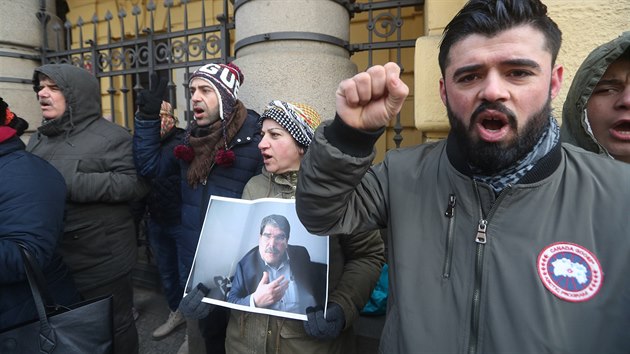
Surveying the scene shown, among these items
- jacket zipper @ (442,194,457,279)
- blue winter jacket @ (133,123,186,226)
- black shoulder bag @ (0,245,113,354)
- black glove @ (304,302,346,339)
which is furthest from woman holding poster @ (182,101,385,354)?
blue winter jacket @ (133,123,186,226)

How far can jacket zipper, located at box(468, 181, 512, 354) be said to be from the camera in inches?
39.9

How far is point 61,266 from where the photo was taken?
220 cm

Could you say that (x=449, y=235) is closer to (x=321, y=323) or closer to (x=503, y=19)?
(x=503, y=19)

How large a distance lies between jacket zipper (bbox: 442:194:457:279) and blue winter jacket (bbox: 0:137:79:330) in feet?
6.08

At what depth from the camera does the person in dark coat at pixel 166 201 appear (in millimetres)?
2664

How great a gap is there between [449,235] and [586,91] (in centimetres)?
90

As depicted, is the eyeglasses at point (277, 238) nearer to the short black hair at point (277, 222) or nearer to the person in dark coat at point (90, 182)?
the short black hair at point (277, 222)

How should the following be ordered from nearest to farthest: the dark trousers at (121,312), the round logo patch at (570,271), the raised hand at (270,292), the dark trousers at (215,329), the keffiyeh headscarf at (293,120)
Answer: the round logo patch at (570,271) → the raised hand at (270,292) → the keffiyeh headscarf at (293,120) → the dark trousers at (215,329) → the dark trousers at (121,312)

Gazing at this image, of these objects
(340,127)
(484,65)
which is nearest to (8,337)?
(340,127)

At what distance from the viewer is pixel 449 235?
3.64ft

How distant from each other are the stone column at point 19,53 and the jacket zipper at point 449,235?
556cm

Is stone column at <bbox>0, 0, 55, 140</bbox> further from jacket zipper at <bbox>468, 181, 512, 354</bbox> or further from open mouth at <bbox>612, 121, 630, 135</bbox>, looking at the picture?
open mouth at <bbox>612, 121, 630, 135</bbox>

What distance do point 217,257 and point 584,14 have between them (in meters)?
2.37

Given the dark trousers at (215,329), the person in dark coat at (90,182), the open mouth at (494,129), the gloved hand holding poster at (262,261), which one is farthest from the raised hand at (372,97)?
the person in dark coat at (90,182)
